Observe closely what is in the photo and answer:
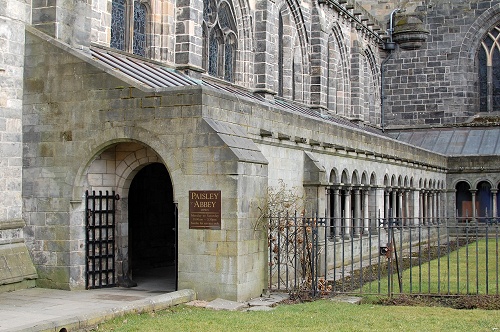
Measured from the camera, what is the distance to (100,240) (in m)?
14.5

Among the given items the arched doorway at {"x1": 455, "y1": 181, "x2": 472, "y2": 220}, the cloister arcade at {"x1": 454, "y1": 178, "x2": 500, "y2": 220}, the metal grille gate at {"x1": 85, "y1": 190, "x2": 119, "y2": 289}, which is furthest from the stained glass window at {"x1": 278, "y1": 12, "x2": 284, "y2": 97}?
the metal grille gate at {"x1": 85, "y1": 190, "x2": 119, "y2": 289}

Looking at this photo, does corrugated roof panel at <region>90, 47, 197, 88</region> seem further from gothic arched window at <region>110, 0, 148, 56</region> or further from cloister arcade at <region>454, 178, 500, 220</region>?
cloister arcade at <region>454, 178, 500, 220</region>

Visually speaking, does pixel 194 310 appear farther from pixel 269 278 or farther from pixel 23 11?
pixel 23 11

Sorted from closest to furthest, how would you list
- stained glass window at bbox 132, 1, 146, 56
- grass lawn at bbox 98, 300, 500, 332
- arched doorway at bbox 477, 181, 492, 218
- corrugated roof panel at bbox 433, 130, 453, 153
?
grass lawn at bbox 98, 300, 500, 332
stained glass window at bbox 132, 1, 146, 56
arched doorway at bbox 477, 181, 492, 218
corrugated roof panel at bbox 433, 130, 453, 153

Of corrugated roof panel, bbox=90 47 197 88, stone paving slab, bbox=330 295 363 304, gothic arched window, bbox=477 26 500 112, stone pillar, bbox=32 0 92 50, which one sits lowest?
stone paving slab, bbox=330 295 363 304

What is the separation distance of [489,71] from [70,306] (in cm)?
3127

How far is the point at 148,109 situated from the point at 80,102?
59.2 inches

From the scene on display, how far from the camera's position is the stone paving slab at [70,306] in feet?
32.3

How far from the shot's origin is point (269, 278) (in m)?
14.3

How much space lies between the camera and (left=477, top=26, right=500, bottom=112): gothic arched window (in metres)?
38.0

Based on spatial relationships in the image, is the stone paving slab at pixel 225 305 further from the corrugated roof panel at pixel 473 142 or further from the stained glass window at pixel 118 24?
the corrugated roof panel at pixel 473 142

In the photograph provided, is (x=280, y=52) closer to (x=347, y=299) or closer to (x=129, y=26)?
(x=129, y=26)

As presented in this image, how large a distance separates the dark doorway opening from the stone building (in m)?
0.06

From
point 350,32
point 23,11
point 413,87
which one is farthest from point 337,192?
point 413,87
